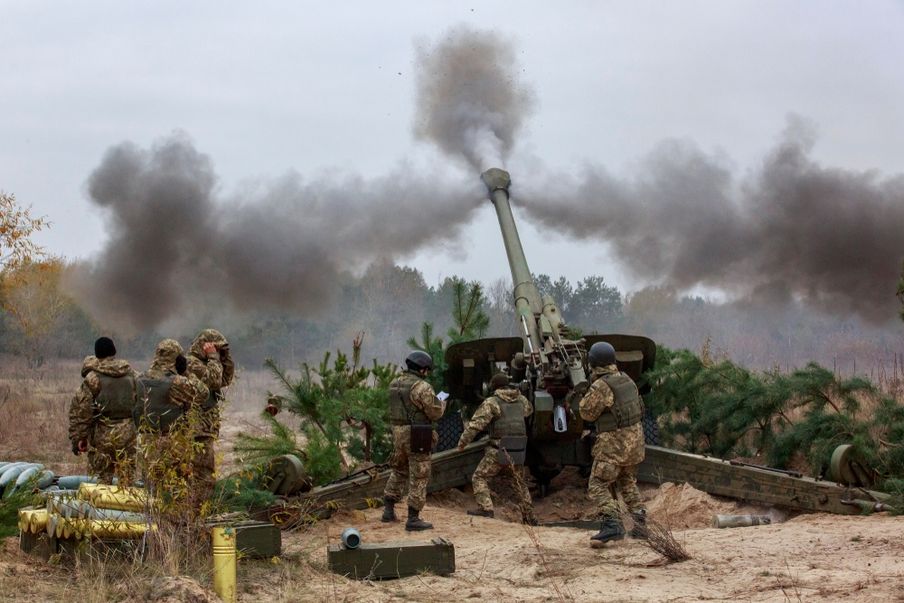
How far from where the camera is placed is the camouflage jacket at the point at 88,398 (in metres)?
9.27

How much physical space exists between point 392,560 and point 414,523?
230cm

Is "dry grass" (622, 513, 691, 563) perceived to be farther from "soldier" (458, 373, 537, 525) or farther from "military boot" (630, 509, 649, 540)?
"soldier" (458, 373, 537, 525)

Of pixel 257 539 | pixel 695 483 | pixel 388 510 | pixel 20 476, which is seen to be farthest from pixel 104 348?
pixel 695 483

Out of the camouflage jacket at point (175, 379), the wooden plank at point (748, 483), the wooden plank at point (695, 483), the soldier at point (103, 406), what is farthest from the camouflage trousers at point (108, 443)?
the wooden plank at point (748, 483)

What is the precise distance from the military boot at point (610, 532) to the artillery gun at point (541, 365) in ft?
6.71

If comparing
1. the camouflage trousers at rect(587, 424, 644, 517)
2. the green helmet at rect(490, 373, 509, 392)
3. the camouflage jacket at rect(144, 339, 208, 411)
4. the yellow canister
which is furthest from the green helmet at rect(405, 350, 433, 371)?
the yellow canister

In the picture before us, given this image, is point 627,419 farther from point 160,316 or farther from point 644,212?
point 160,316

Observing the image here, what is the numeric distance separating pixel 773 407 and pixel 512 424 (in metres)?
2.92

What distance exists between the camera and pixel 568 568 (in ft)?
25.6

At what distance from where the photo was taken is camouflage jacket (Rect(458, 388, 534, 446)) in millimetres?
10734

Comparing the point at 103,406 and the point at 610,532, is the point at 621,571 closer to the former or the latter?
the point at 610,532

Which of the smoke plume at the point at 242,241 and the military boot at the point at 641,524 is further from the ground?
the smoke plume at the point at 242,241

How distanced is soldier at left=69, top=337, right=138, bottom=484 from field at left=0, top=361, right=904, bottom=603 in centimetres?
157

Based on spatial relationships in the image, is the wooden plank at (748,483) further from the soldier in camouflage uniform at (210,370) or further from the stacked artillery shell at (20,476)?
the stacked artillery shell at (20,476)
